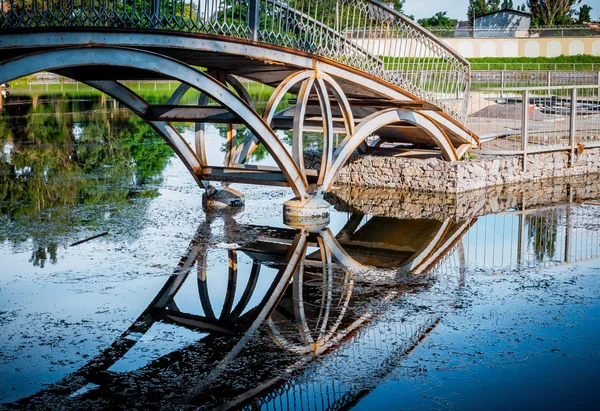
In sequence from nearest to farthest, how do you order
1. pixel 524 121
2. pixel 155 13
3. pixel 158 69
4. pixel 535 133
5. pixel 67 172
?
pixel 155 13 < pixel 158 69 < pixel 524 121 < pixel 67 172 < pixel 535 133

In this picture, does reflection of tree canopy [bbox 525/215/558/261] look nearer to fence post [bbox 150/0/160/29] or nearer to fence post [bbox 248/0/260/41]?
fence post [bbox 248/0/260/41]

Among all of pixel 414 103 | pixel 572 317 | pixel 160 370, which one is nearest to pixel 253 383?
pixel 160 370

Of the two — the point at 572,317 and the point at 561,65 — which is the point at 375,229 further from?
the point at 561,65

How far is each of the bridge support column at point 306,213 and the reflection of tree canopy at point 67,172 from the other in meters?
2.70

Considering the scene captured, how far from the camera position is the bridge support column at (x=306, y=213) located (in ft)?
43.9

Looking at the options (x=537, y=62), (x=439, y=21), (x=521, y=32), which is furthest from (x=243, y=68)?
(x=439, y=21)

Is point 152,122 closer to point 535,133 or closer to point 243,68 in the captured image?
point 243,68

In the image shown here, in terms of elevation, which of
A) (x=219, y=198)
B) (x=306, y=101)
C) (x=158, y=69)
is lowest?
(x=219, y=198)

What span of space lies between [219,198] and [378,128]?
2.87 metres

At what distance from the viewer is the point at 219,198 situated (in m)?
14.6

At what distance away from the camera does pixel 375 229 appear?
13281 mm

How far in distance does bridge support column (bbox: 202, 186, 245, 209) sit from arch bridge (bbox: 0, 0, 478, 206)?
0.57 feet

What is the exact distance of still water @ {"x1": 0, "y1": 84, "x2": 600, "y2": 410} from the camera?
6746 mm

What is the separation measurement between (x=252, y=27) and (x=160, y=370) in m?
5.91
